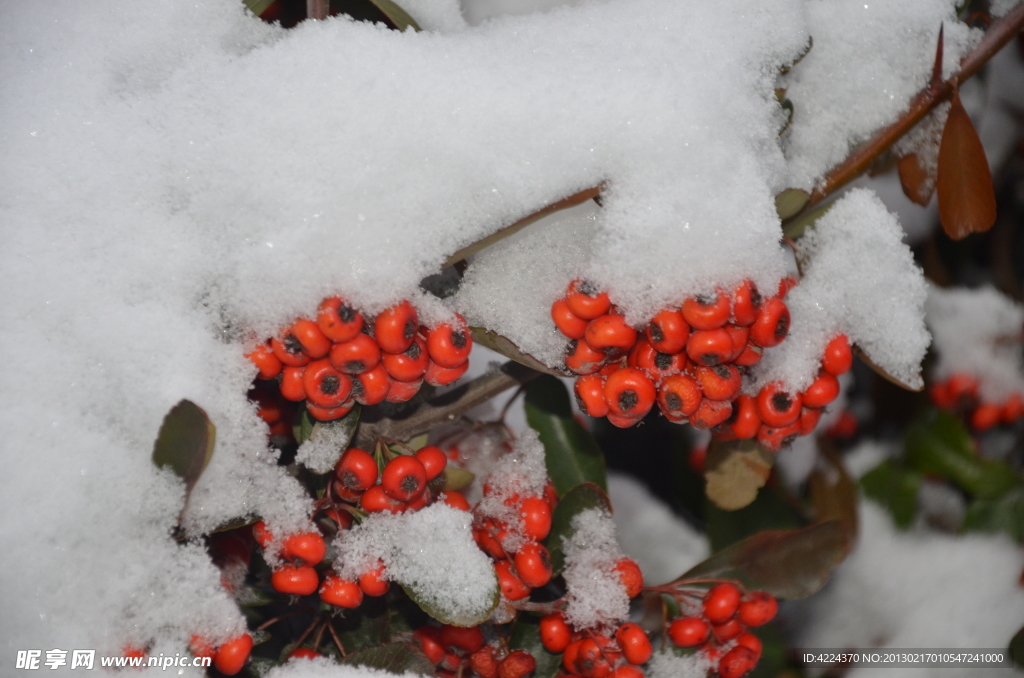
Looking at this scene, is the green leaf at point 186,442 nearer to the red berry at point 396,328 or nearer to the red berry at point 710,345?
the red berry at point 396,328

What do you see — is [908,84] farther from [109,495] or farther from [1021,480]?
[109,495]

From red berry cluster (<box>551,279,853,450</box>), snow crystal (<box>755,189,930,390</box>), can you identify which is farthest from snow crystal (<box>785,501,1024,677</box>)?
red berry cluster (<box>551,279,853,450</box>)

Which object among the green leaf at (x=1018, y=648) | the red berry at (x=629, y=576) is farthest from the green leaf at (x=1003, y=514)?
the red berry at (x=629, y=576)

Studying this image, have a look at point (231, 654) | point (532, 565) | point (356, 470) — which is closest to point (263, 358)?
point (356, 470)

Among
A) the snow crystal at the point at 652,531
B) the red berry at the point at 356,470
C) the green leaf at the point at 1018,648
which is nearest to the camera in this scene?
the red berry at the point at 356,470

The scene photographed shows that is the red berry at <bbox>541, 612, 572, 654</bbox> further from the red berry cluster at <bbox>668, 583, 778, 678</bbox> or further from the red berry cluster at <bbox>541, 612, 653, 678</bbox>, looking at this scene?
the red berry cluster at <bbox>668, 583, 778, 678</bbox>

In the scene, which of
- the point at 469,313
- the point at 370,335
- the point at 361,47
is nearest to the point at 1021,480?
the point at 469,313
